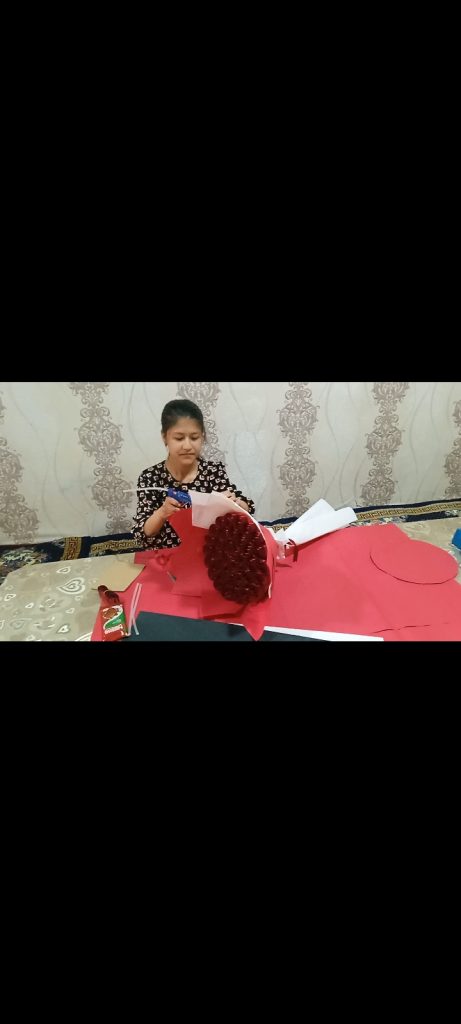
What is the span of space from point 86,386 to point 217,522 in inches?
40.5

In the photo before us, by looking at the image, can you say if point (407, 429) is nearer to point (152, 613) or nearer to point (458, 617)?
point (458, 617)

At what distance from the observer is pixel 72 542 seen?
5.63ft

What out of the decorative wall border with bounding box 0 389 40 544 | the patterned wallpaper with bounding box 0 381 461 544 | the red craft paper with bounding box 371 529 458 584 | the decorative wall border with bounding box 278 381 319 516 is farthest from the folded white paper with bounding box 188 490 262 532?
the decorative wall border with bounding box 0 389 40 544

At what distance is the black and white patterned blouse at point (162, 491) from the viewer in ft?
4.32

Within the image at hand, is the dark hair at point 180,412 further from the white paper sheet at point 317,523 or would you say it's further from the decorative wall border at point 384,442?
the decorative wall border at point 384,442

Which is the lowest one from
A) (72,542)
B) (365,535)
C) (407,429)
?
(72,542)

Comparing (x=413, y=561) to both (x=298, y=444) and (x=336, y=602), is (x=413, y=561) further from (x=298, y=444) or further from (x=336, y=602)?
(x=298, y=444)

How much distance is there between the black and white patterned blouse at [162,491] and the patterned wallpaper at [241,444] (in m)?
0.36

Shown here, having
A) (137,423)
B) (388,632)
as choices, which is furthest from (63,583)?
(388,632)

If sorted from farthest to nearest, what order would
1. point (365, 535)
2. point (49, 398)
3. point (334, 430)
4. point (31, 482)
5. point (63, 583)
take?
1. point (334, 430)
2. point (31, 482)
3. point (49, 398)
4. point (365, 535)
5. point (63, 583)

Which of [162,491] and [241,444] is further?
[241,444]

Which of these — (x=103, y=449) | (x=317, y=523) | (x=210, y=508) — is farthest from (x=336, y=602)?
(x=103, y=449)

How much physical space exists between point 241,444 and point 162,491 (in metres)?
0.56

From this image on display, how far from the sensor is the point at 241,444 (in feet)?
5.81
